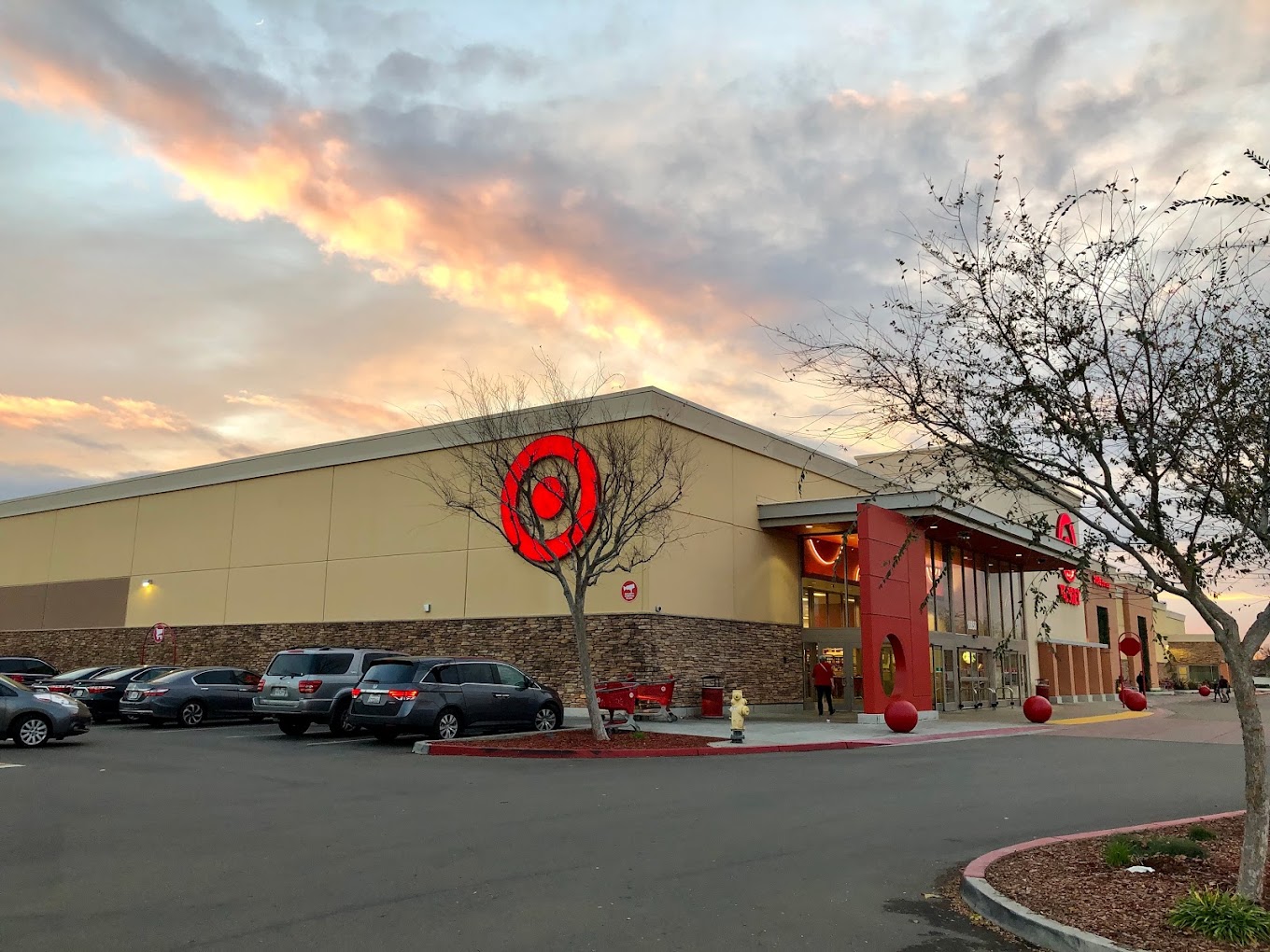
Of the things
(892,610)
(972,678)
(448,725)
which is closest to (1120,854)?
(448,725)

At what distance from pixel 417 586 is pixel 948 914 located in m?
26.1

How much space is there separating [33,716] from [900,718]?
18.1 meters

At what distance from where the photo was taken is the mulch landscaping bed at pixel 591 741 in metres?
18.4

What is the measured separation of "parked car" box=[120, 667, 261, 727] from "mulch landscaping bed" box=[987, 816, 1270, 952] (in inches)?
872

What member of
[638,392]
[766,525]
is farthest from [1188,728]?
[638,392]

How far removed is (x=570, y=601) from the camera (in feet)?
66.1

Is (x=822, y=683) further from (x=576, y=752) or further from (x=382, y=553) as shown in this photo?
(x=382, y=553)

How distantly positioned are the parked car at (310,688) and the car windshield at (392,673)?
1.29m

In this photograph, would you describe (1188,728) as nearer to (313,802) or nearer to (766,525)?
(766,525)

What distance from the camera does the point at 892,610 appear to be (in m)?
28.1

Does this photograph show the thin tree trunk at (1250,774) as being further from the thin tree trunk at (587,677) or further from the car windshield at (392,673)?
the car windshield at (392,673)

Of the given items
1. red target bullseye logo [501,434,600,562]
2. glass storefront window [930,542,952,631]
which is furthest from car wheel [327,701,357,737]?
glass storefront window [930,542,952,631]

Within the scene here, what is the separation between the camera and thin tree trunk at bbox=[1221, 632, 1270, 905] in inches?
267

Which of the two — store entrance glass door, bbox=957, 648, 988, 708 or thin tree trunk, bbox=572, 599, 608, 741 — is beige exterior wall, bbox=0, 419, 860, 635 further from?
store entrance glass door, bbox=957, 648, 988, 708
